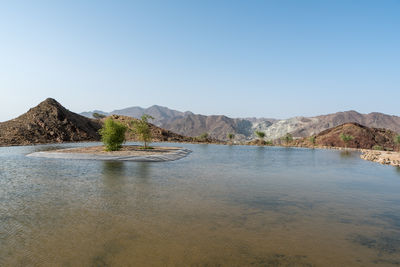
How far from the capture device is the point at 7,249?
9.91 meters

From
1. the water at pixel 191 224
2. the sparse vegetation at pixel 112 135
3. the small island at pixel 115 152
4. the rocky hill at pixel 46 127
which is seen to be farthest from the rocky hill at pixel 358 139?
the rocky hill at pixel 46 127

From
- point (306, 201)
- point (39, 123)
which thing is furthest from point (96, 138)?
point (306, 201)

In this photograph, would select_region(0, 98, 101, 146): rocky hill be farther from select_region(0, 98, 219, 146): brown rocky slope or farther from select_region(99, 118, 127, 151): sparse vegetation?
select_region(99, 118, 127, 151): sparse vegetation

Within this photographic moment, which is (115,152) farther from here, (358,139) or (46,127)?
(358,139)

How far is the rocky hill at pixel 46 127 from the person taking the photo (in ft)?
272

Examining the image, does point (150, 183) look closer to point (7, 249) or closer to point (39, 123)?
point (7, 249)

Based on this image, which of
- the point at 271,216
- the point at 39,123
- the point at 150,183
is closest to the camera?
the point at 271,216

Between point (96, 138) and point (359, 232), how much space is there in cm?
11486

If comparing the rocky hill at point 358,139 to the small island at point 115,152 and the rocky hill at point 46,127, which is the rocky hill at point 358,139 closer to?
the small island at point 115,152

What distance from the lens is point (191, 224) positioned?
13.4 m

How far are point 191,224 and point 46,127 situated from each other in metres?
106

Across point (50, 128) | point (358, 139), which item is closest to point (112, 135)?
point (50, 128)

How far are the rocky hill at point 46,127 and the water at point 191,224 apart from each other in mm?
74198

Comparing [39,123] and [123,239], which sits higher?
[39,123]
